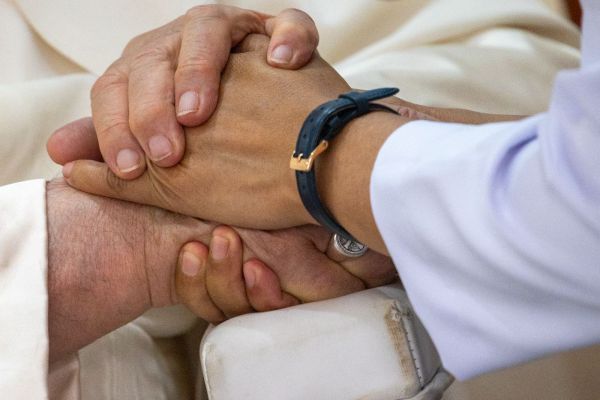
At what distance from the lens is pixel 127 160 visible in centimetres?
94

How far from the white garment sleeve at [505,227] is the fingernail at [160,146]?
1.00ft

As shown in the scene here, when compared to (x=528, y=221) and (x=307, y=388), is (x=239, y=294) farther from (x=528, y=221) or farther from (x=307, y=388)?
(x=528, y=221)

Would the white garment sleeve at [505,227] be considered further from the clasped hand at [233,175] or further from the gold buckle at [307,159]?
the clasped hand at [233,175]

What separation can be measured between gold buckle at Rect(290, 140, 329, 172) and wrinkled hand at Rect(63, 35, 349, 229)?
56mm

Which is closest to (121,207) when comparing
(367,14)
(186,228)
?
(186,228)

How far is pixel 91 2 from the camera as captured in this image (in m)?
1.31

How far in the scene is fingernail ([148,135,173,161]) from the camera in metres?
0.92

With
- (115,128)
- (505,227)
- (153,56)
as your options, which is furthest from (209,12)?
(505,227)

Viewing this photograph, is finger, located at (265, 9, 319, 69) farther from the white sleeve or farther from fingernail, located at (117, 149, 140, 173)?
the white sleeve

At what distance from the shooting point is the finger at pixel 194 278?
0.95 meters

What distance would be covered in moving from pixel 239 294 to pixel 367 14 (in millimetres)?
610

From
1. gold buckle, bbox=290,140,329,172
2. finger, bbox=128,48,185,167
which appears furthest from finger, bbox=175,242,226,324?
gold buckle, bbox=290,140,329,172

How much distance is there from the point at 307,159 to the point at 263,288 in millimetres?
201

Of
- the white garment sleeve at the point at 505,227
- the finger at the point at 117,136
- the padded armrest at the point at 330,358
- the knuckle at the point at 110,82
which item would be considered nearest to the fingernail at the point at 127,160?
the finger at the point at 117,136
